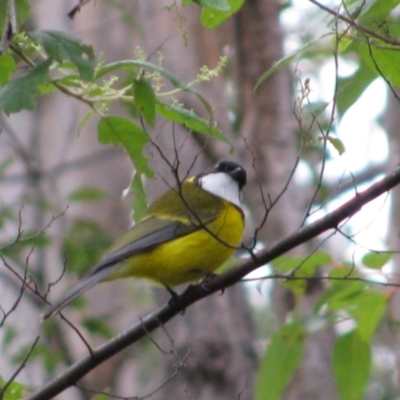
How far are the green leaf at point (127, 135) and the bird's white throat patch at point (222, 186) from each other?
1775 millimetres

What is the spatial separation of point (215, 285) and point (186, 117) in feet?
1.98

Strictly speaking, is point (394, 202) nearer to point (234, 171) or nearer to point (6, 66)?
point (234, 171)

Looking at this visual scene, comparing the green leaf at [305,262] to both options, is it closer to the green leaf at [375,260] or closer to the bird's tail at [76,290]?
the green leaf at [375,260]

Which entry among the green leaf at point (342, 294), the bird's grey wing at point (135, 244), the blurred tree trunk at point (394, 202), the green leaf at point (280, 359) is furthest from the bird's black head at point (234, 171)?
the green leaf at point (342, 294)

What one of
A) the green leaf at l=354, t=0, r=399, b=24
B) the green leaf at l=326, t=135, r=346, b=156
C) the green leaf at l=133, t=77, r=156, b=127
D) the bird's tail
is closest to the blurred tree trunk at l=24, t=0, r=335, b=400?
the bird's tail

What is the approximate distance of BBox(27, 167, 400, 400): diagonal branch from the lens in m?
2.24

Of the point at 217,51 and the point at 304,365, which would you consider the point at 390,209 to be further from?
the point at 217,51

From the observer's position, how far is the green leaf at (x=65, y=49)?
1.95 metres

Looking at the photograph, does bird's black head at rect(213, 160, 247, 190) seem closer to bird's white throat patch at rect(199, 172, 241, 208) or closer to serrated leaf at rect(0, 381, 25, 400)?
bird's white throat patch at rect(199, 172, 241, 208)

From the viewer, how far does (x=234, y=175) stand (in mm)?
4270

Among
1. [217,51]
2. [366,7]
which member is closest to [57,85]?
[366,7]

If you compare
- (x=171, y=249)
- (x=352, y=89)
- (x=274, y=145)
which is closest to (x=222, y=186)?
(x=171, y=249)

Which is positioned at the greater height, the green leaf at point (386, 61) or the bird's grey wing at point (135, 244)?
the bird's grey wing at point (135, 244)

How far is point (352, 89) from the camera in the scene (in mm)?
2609
